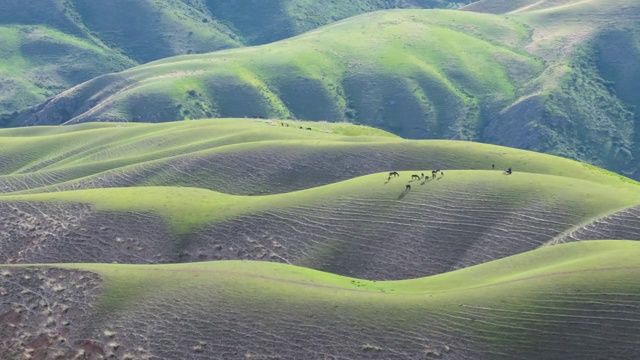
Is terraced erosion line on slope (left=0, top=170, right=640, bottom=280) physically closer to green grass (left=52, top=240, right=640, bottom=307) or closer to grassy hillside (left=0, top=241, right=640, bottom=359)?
→ green grass (left=52, top=240, right=640, bottom=307)

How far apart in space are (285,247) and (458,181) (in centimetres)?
2006

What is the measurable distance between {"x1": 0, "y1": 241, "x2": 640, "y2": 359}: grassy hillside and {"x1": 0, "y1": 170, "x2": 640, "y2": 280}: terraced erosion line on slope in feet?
53.2

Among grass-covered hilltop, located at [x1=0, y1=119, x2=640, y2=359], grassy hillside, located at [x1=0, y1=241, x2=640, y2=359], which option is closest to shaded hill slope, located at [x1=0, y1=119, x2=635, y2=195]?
grass-covered hilltop, located at [x1=0, y1=119, x2=640, y2=359]

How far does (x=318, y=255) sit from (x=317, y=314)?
84.1 feet

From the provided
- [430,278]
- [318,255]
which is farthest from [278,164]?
[430,278]

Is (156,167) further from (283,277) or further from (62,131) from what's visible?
(62,131)

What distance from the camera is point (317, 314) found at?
2117 inches

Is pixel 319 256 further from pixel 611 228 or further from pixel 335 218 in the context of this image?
pixel 611 228

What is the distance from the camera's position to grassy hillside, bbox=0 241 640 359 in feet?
164

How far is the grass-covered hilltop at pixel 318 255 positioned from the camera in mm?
51438

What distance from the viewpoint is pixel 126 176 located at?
113 m

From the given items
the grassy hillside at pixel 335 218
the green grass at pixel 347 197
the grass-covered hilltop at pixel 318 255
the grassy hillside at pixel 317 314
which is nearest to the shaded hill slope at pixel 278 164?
the grass-covered hilltop at pixel 318 255

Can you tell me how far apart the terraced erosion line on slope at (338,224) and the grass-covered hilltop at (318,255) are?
0.62ft

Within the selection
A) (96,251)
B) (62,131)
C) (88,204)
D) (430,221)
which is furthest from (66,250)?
(62,131)
